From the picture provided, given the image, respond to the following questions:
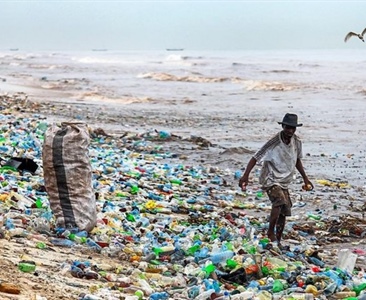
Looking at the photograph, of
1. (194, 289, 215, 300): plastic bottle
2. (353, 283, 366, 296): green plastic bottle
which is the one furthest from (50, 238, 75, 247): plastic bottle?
(353, 283, 366, 296): green plastic bottle

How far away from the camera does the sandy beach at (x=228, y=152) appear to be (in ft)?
17.4

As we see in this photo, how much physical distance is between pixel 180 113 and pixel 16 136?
10.4 m

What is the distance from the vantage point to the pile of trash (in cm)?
525

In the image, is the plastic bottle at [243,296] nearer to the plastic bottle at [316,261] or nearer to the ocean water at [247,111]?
the plastic bottle at [316,261]

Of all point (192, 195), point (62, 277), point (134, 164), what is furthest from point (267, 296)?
point (134, 164)

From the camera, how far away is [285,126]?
6.94 metres

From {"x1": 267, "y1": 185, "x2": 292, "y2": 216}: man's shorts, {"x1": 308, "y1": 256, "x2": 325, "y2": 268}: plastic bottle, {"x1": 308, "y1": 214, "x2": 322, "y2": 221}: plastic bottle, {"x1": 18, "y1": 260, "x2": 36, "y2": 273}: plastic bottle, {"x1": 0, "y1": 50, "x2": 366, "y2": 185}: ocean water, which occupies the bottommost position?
{"x1": 308, "y1": 214, "x2": 322, "y2": 221}: plastic bottle

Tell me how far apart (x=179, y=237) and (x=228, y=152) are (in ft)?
22.8

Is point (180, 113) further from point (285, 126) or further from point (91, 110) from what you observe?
point (285, 126)

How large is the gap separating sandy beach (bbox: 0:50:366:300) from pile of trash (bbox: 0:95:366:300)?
0.23ft

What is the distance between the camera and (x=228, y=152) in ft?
45.0

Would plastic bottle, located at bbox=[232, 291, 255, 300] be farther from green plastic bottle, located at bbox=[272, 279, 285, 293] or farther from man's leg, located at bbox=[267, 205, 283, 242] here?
man's leg, located at bbox=[267, 205, 283, 242]

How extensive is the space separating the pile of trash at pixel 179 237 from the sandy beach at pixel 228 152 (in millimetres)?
71

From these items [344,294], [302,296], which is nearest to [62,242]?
[302,296]
